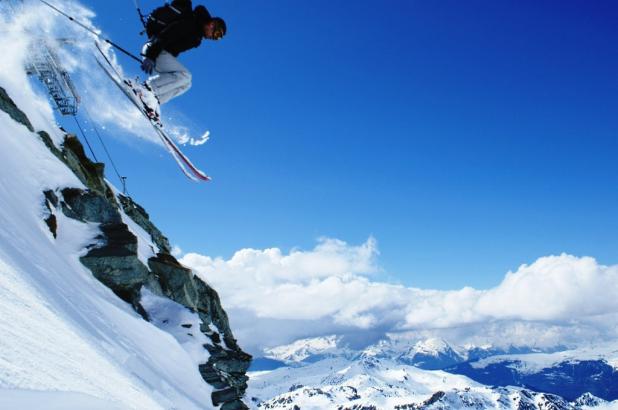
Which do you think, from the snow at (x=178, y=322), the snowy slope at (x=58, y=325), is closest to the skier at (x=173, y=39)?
the snowy slope at (x=58, y=325)

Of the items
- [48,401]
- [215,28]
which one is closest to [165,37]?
[215,28]

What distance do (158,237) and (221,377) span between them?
22455 mm

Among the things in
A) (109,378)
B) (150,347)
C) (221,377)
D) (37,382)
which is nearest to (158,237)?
(221,377)

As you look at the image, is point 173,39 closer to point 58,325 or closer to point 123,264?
point 58,325

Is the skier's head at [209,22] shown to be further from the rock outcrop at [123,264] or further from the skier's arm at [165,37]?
the rock outcrop at [123,264]

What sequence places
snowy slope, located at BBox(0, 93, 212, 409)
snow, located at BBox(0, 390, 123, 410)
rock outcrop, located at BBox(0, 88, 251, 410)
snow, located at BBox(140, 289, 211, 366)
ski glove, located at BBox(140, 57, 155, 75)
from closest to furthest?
snow, located at BBox(0, 390, 123, 410) < snowy slope, located at BBox(0, 93, 212, 409) < ski glove, located at BBox(140, 57, 155, 75) < rock outcrop, located at BBox(0, 88, 251, 410) < snow, located at BBox(140, 289, 211, 366)

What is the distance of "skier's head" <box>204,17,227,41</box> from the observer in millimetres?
11539

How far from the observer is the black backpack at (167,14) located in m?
11.5

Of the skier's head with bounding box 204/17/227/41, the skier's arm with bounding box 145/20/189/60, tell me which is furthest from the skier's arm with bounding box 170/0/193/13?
the skier's head with bounding box 204/17/227/41

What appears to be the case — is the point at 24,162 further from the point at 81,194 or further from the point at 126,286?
the point at 126,286

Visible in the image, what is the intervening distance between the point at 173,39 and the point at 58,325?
8.05m

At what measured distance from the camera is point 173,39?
12.0 metres

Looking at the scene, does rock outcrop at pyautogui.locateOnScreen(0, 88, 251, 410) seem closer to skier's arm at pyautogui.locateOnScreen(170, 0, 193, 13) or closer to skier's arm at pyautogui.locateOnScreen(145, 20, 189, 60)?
skier's arm at pyautogui.locateOnScreen(145, 20, 189, 60)

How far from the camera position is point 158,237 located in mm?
43688
